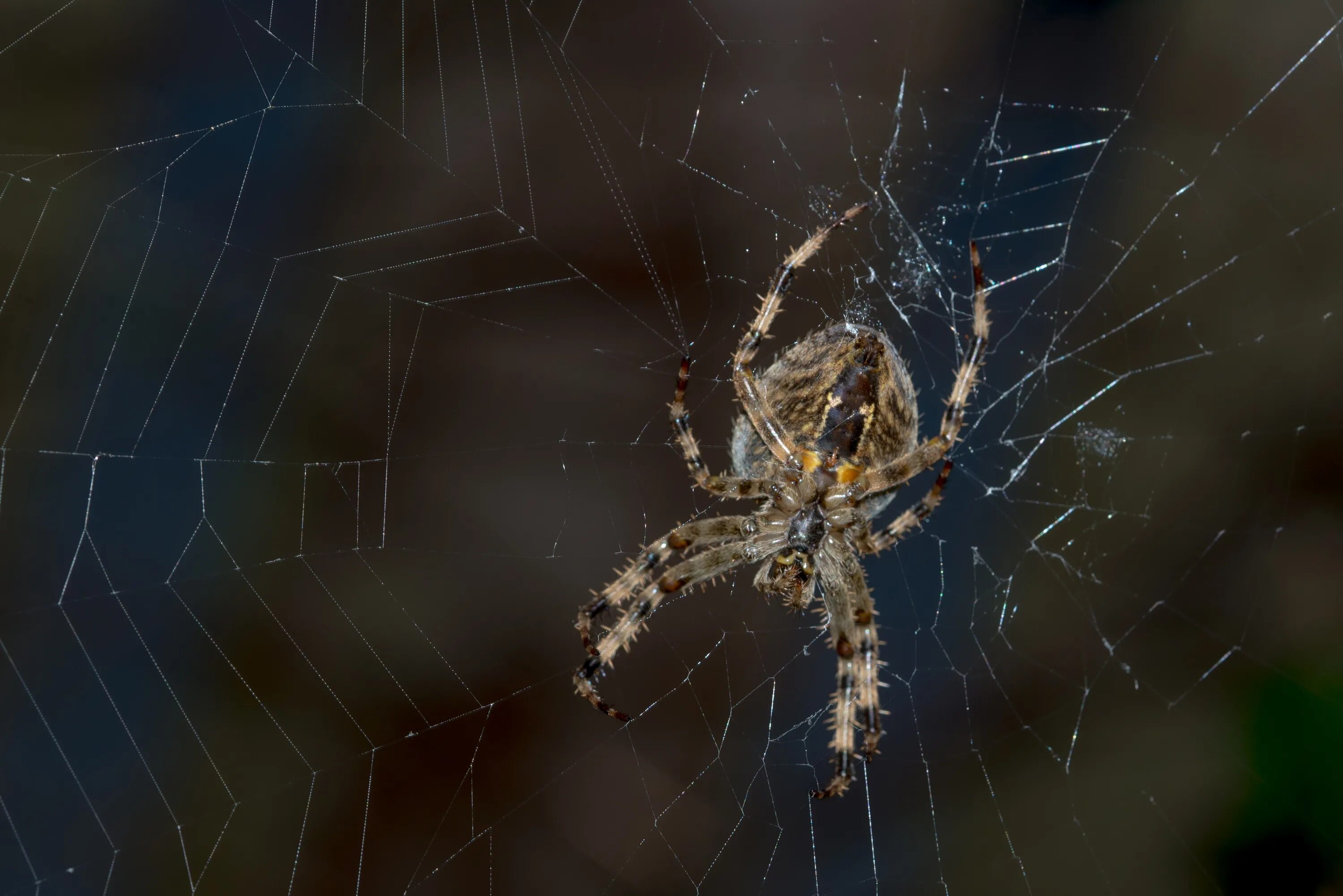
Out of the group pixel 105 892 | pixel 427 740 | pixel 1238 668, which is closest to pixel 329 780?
pixel 427 740

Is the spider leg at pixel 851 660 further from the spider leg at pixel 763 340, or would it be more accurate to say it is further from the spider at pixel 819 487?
the spider leg at pixel 763 340

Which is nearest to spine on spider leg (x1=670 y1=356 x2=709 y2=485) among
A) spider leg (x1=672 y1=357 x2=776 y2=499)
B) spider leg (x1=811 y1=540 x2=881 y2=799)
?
spider leg (x1=672 y1=357 x2=776 y2=499)

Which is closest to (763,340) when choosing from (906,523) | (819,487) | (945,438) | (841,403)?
(841,403)

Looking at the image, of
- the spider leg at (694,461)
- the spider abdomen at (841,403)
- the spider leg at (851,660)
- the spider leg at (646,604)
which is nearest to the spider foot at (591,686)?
the spider leg at (646,604)

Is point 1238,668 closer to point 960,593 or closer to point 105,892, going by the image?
point 960,593

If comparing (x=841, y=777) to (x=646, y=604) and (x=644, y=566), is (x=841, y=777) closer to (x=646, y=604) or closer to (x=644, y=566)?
(x=646, y=604)

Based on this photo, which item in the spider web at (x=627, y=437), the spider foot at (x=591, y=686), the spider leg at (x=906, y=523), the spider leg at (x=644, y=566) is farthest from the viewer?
the spider web at (x=627, y=437)
